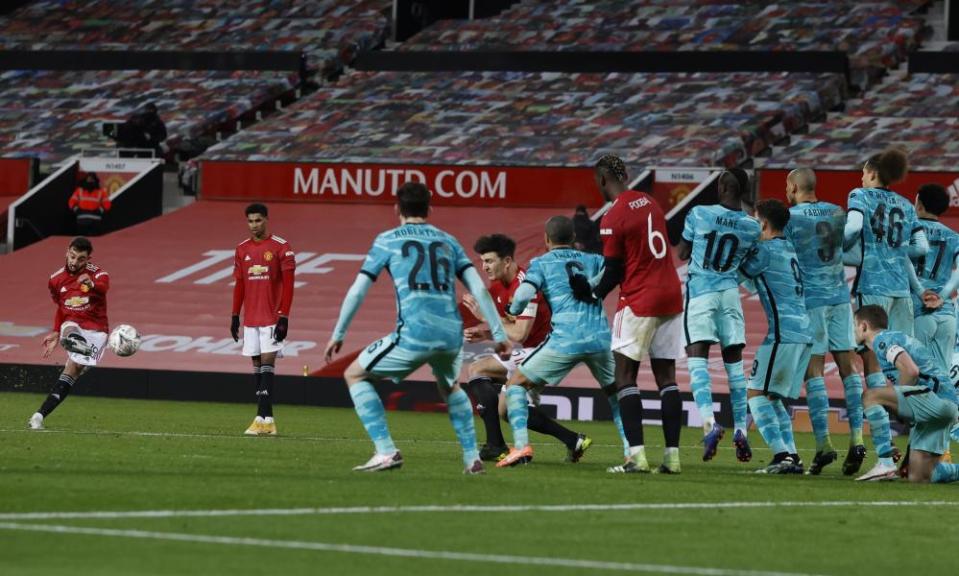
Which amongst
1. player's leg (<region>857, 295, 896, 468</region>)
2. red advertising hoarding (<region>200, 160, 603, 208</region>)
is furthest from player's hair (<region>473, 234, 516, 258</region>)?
red advertising hoarding (<region>200, 160, 603, 208</region>)

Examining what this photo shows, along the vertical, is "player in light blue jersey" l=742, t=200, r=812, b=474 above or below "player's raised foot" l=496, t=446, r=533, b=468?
above

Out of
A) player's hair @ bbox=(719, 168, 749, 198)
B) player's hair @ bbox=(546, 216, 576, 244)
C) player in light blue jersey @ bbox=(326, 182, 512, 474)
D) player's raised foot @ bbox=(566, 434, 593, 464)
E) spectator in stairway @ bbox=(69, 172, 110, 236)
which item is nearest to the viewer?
player in light blue jersey @ bbox=(326, 182, 512, 474)

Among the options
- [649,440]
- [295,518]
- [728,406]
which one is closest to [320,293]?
[728,406]

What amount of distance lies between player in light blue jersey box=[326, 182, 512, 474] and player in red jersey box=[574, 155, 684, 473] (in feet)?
4.26

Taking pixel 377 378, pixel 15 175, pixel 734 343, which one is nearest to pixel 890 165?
pixel 734 343

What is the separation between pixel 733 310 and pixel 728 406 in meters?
8.39

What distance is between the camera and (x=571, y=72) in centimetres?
3578

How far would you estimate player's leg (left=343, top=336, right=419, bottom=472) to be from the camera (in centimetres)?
1150

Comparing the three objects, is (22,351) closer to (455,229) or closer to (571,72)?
(455,229)

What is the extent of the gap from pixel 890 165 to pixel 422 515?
5.88 meters

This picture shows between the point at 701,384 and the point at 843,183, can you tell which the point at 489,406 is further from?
the point at 843,183

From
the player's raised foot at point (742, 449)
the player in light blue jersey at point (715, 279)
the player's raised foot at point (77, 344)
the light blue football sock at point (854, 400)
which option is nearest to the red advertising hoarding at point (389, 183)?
the player's raised foot at point (77, 344)

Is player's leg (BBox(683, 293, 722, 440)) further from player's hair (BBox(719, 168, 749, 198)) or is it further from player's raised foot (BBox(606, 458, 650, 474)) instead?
player's raised foot (BBox(606, 458, 650, 474))

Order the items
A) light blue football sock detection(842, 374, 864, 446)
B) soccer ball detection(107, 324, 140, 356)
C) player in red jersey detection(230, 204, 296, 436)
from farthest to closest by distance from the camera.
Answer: soccer ball detection(107, 324, 140, 356) < player in red jersey detection(230, 204, 296, 436) < light blue football sock detection(842, 374, 864, 446)
